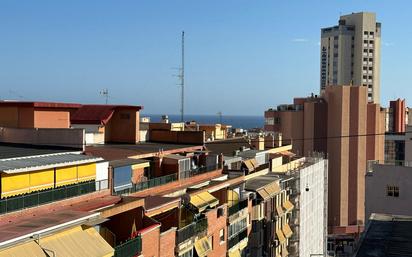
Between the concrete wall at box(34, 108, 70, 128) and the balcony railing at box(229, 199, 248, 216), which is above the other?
the concrete wall at box(34, 108, 70, 128)

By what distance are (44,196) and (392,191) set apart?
24264 mm

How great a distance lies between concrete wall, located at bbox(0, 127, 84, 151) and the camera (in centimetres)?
2284

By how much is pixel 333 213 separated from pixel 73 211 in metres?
62.3

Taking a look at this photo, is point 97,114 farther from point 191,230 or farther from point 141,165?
point 191,230

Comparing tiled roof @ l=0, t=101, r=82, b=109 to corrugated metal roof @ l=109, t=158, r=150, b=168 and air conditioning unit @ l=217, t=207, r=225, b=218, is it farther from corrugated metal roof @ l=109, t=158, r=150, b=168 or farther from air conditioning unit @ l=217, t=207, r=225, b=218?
air conditioning unit @ l=217, t=207, r=225, b=218

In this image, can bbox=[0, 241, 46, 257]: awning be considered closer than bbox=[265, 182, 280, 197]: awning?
Yes

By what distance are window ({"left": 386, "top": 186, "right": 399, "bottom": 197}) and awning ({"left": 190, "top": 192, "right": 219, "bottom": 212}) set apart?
512 inches

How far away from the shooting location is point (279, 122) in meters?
77.7

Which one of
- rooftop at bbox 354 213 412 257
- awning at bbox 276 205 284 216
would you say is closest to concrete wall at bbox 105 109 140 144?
awning at bbox 276 205 284 216

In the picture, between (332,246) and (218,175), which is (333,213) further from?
(218,175)

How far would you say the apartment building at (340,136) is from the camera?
74375mm

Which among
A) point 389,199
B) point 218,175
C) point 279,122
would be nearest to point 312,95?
point 279,122

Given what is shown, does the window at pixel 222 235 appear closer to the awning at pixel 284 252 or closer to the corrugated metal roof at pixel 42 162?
the corrugated metal roof at pixel 42 162

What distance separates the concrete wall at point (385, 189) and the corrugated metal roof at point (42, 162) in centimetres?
2070
